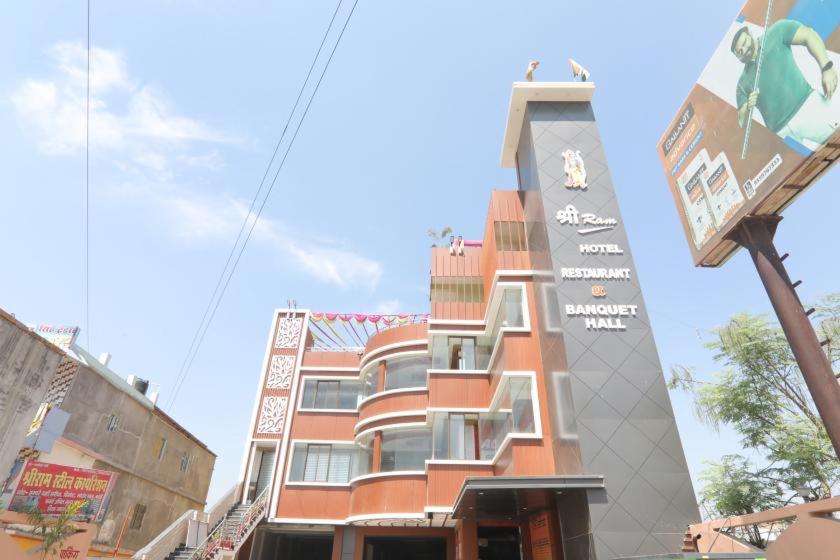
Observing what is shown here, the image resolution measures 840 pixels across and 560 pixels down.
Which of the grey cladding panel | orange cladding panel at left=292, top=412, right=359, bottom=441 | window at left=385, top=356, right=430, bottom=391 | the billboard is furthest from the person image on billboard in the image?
orange cladding panel at left=292, top=412, right=359, bottom=441

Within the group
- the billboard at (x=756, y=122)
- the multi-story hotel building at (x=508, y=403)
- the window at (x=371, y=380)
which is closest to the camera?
the billboard at (x=756, y=122)

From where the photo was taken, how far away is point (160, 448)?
23.9 metres

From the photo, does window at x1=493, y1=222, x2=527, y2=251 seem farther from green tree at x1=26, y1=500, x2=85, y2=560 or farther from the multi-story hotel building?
green tree at x1=26, y1=500, x2=85, y2=560

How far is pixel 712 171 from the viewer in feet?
38.8

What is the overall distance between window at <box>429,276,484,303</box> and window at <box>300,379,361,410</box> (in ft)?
25.0

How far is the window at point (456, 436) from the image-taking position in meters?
19.3

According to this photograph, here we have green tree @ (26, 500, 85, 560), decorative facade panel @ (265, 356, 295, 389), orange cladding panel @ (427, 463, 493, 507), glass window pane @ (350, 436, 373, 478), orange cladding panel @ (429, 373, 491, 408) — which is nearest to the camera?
green tree @ (26, 500, 85, 560)

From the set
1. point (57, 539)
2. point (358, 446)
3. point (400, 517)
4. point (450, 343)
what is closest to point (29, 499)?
point (57, 539)

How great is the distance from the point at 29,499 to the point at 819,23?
69.5ft

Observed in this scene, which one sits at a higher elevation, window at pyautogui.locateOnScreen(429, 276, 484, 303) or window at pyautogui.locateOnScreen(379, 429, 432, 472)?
window at pyautogui.locateOnScreen(429, 276, 484, 303)

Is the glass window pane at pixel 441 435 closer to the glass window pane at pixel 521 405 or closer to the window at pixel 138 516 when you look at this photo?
the glass window pane at pixel 521 405

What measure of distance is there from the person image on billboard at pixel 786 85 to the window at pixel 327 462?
21.4m

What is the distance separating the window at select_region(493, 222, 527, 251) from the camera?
21094 mm

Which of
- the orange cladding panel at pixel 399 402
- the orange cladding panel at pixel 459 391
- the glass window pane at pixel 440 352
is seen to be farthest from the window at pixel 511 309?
the orange cladding panel at pixel 399 402
